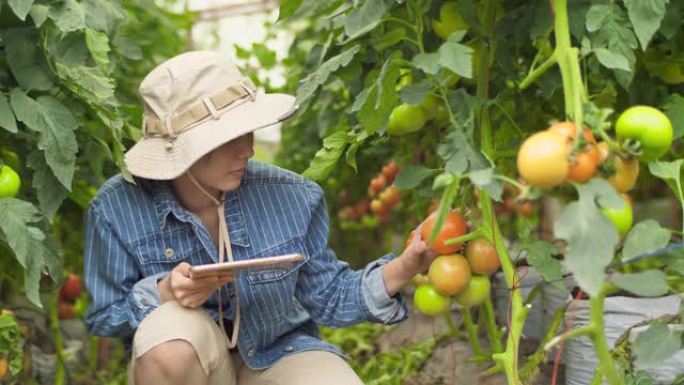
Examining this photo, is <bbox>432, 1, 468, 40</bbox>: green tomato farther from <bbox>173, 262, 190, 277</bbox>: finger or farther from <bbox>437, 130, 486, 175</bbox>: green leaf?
<bbox>173, 262, 190, 277</bbox>: finger

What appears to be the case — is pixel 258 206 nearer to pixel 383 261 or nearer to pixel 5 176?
pixel 383 261

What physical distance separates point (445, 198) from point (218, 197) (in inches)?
28.8

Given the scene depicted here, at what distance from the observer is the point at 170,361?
1913 millimetres

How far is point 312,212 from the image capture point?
224cm

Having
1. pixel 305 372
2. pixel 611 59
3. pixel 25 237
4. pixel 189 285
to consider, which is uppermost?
pixel 611 59

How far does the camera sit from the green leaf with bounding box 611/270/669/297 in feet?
4.83

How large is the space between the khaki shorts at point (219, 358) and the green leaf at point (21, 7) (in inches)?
23.7

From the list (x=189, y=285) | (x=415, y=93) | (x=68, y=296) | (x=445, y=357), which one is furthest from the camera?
(x=68, y=296)

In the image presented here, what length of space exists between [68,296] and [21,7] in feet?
4.84

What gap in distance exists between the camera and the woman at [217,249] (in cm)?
200

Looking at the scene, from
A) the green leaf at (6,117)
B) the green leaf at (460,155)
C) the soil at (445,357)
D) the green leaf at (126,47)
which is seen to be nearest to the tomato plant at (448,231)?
the green leaf at (460,155)

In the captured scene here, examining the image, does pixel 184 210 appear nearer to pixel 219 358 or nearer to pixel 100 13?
pixel 219 358

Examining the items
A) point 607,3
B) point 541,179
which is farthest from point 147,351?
point 607,3

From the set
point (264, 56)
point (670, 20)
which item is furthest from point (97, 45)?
point (264, 56)
